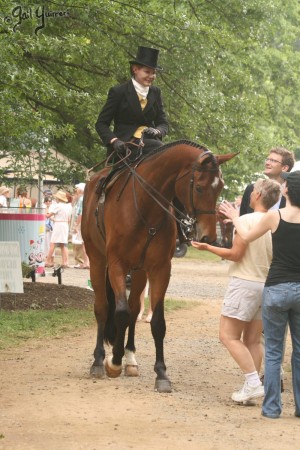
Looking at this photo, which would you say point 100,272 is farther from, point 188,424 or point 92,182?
point 188,424

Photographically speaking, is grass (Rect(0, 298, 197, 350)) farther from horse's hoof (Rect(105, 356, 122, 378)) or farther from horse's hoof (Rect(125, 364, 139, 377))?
horse's hoof (Rect(105, 356, 122, 378))

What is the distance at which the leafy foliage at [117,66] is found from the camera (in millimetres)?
14977

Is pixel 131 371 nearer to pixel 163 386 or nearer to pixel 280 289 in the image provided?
pixel 163 386

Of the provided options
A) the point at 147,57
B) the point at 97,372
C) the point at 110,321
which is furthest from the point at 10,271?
the point at 147,57

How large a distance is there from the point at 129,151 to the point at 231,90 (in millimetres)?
12717

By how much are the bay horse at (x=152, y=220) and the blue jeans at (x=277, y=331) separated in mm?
1141

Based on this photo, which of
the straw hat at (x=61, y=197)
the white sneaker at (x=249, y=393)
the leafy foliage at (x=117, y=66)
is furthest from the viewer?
the straw hat at (x=61, y=197)

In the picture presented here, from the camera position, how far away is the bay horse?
31.4ft

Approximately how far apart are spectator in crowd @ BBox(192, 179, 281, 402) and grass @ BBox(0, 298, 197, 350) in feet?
13.9

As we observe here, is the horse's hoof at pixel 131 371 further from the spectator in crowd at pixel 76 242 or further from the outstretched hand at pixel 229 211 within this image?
the spectator in crowd at pixel 76 242

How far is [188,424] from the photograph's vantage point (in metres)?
8.25

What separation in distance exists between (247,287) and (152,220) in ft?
4.69

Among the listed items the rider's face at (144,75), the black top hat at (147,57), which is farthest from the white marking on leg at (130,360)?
the black top hat at (147,57)

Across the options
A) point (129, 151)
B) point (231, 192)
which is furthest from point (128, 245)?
point (231, 192)
